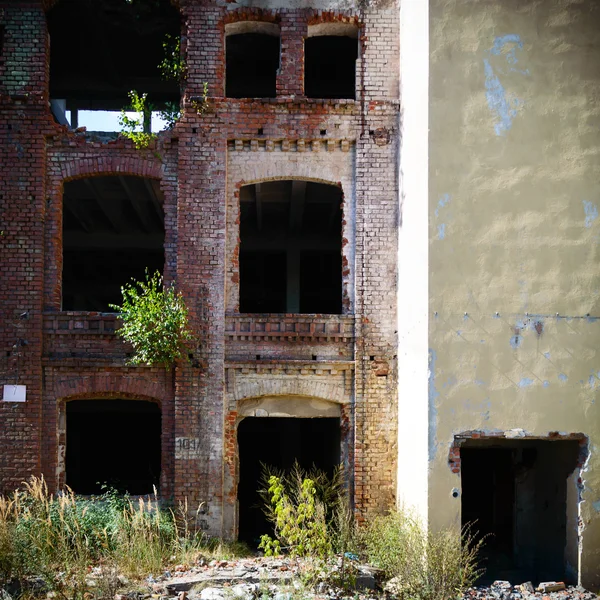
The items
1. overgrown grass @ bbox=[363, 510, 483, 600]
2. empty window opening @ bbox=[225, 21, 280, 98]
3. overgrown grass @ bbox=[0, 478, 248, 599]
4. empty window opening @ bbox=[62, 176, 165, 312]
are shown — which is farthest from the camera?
empty window opening @ bbox=[62, 176, 165, 312]

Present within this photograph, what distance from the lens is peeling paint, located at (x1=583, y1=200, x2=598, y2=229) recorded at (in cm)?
803

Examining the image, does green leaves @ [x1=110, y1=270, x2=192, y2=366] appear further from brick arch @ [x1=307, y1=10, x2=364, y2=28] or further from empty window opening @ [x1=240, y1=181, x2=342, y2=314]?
brick arch @ [x1=307, y1=10, x2=364, y2=28]

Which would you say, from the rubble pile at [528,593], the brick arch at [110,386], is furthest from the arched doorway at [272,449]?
the rubble pile at [528,593]

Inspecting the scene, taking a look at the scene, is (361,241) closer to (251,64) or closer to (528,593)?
(251,64)

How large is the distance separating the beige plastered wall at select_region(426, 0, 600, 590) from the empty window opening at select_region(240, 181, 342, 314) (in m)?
3.90

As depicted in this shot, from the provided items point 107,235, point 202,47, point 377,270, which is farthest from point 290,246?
point 202,47

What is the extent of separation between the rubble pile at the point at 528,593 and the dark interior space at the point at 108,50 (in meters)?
9.18

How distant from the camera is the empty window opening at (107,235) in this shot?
39.7 feet

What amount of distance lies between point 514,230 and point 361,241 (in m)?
2.42

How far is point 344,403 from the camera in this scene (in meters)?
9.51

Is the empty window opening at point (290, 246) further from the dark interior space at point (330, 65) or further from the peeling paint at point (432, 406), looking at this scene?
the peeling paint at point (432, 406)

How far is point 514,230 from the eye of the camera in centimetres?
801

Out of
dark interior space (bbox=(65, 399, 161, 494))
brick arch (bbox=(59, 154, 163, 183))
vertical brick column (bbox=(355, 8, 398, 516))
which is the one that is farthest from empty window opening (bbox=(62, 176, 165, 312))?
vertical brick column (bbox=(355, 8, 398, 516))

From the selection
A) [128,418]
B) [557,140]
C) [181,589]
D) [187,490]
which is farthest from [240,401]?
[128,418]
